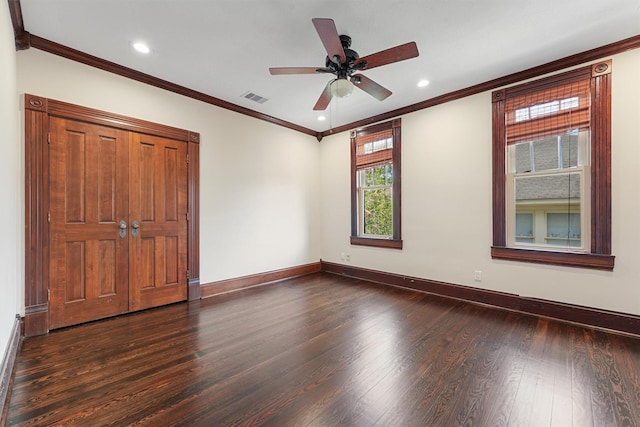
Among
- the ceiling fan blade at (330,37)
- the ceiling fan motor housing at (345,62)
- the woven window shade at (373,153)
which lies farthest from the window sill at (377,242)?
the ceiling fan blade at (330,37)

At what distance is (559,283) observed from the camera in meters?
2.99

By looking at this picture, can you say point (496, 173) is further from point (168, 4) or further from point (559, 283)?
point (168, 4)

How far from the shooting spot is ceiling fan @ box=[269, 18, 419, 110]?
Result: 82.0 inches

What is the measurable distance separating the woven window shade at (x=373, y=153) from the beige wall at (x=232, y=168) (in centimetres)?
100

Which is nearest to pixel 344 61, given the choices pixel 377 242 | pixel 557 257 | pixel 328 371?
pixel 328 371

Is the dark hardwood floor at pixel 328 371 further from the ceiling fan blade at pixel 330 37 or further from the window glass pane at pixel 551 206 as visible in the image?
the ceiling fan blade at pixel 330 37

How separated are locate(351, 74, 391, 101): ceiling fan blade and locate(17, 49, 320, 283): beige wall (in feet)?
7.30

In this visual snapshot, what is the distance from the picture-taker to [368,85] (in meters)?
2.75

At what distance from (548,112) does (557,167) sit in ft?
2.08

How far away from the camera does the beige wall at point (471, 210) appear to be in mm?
2635

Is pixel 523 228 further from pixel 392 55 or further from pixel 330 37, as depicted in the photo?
pixel 330 37

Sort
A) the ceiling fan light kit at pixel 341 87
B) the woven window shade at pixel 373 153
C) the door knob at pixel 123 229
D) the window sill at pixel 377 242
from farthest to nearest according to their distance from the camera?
1. the woven window shade at pixel 373 153
2. the window sill at pixel 377 242
3. the door knob at pixel 123 229
4. the ceiling fan light kit at pixel 341 87

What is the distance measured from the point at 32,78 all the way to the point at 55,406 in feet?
9.43

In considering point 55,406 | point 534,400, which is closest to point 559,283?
point 534,400
